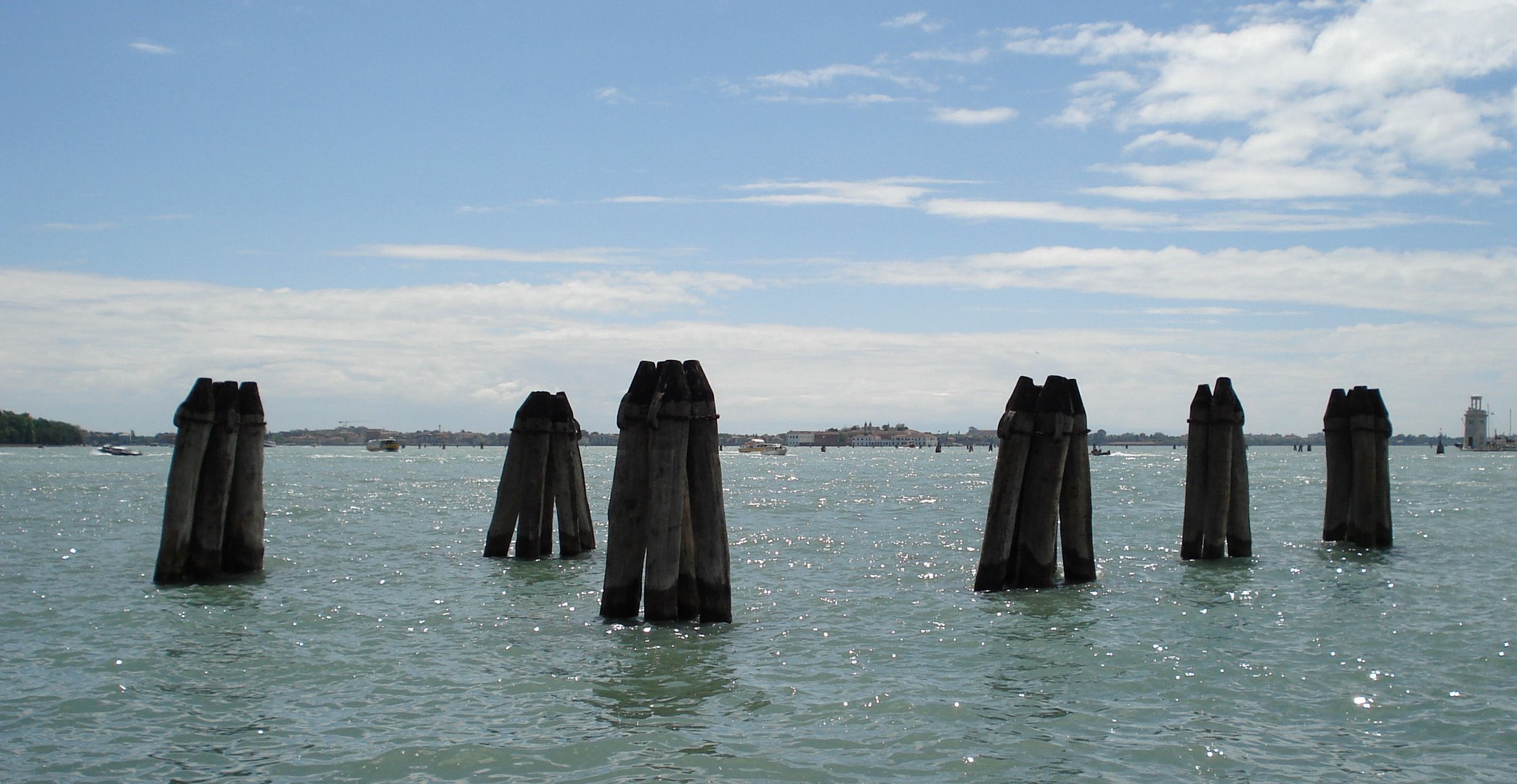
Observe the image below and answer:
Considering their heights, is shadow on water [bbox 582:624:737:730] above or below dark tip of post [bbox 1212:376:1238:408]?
below

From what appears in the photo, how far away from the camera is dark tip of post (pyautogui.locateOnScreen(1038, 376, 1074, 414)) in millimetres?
15477

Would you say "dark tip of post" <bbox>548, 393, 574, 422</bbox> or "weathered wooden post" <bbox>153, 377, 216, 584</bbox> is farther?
"dark tip of post" <bbox>548, 393, 574, 422</bbox>

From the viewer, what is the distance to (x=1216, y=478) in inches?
758

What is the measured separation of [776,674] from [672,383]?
11.2 feet

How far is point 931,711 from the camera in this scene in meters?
10.1

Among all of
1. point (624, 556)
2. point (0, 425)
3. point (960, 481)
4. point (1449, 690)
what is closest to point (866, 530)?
point (624, 556)

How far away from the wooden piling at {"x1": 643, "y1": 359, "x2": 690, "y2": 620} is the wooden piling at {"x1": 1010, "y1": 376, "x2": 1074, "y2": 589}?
17.3 feet

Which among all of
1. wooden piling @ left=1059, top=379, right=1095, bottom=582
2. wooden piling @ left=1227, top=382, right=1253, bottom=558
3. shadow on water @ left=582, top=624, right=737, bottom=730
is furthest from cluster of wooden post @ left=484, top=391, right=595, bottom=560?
wooden piling @ left=1227, top=382, right=1253, bottom=558

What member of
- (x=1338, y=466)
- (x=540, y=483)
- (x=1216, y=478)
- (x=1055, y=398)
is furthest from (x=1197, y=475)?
(x=540, y=483)

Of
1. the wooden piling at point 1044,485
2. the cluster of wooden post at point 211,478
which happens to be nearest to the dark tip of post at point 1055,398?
the wooden piling at point 1044,485

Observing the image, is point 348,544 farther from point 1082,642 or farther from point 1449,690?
point 1449,690

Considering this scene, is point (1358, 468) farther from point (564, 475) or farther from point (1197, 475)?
point (564, 475)

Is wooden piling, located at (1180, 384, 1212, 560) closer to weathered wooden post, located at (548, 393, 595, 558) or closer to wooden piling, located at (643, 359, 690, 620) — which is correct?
wooden piling, located at (643, 359, 690, 620)

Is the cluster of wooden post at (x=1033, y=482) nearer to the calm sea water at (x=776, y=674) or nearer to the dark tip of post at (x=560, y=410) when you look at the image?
the calm sea water at (x=776, y=674)
